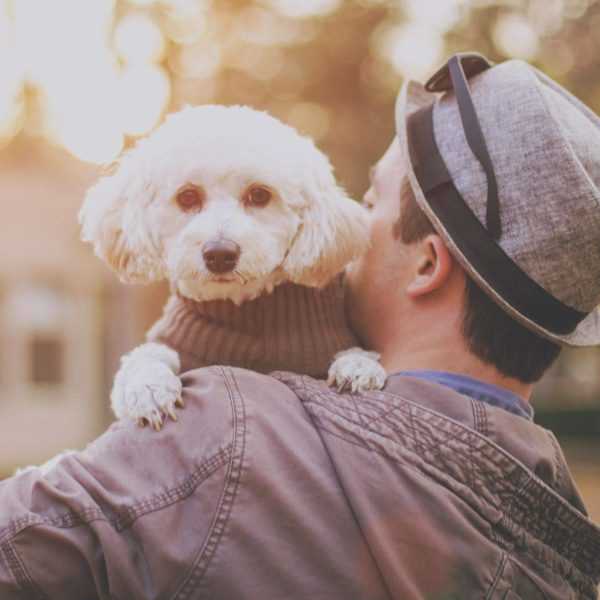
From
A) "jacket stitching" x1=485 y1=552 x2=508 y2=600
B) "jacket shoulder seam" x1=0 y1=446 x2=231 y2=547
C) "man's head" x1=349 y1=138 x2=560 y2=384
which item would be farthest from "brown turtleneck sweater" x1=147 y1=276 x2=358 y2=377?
"jacket stitching" x1=485 y1=552 x2=508 y2=600

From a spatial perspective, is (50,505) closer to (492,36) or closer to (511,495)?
(511,495)

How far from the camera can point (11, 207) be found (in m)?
17.9

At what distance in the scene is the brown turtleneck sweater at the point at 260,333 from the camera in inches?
89.6

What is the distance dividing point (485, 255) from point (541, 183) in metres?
0.20

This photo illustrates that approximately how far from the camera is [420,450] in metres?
1.87

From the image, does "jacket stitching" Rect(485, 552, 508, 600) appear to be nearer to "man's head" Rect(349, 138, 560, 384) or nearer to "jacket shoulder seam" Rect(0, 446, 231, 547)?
"man's head" Rect(349, 138, 560, 384)

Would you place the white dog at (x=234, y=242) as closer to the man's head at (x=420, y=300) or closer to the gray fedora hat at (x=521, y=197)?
the man's head at (x=420, y=300)

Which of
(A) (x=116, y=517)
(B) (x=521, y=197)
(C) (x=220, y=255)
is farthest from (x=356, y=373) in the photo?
(A) (x=116, y=517)

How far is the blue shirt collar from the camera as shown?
2111mm

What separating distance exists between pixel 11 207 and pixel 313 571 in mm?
17260

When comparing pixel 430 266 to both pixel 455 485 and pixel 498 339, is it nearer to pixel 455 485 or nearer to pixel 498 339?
pixel 498 339

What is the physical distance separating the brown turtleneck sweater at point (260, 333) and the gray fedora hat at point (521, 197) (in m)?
0.43

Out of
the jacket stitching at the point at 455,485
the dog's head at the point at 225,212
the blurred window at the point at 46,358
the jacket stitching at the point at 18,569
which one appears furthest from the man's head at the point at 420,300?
the blurred window at the point at 46,358

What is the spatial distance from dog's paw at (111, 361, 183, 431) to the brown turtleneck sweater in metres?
0.17
